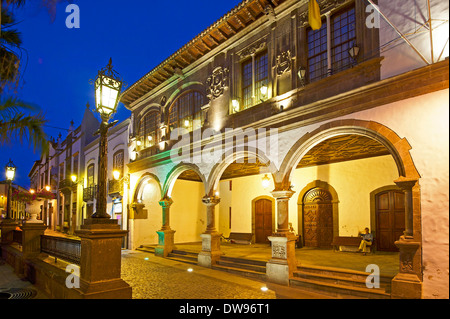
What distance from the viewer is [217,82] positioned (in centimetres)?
1259

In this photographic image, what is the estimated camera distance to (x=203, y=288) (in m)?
8.62

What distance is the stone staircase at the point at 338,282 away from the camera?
284 inches

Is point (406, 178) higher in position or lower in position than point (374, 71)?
lower

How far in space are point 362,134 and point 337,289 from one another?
147 inches

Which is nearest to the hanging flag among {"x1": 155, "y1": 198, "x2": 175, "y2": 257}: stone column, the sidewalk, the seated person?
the seated person

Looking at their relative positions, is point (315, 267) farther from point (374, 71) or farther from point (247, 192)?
point (247, 192)

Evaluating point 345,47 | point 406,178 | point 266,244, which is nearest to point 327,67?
point 345,47

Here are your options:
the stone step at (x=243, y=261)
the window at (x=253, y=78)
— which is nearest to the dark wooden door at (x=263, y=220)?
the stone step at (x=243, y=261)

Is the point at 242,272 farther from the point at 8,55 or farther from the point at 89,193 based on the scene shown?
the point at 89,193

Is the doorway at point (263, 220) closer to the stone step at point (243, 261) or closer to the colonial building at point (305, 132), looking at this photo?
the colonial building at point (305, 132)

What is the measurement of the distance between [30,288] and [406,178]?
954cm

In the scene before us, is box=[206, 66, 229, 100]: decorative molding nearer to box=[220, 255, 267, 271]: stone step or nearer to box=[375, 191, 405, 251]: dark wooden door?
box=[220, 255, 267, 271]: stone step

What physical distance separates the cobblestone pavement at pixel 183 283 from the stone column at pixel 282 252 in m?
0.50

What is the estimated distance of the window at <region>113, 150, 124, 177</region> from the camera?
1886cm
